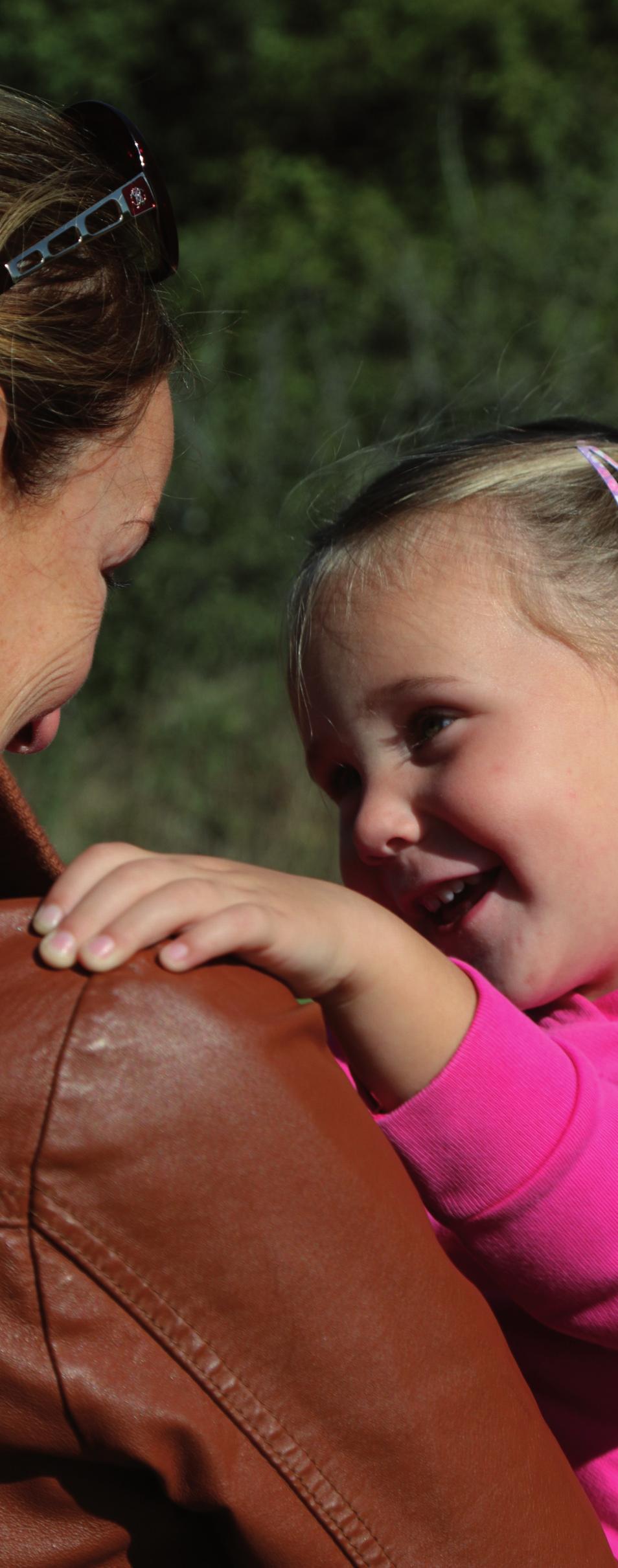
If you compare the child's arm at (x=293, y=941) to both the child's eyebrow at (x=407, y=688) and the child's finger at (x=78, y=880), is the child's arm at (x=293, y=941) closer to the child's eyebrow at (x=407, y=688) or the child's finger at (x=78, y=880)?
the child's finger at (x=78, y=880)

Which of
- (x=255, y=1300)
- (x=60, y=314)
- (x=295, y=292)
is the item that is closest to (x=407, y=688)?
(x=60, y=314)

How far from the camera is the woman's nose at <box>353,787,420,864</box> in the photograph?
2.04 metres

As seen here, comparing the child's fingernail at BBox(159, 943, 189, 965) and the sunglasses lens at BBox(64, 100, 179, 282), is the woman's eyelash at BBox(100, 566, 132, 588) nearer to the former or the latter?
the sunglasses lens at BBox(64, 100, 179, 282)

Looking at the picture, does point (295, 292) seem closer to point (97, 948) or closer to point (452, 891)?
point (452, 891)

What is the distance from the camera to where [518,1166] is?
1.56 metres

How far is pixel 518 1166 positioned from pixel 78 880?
619mm

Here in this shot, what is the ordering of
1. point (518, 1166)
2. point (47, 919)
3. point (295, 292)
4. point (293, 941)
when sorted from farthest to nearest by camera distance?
point (295, 292) < point (518, 1166) < point (293, 941) < point (47, 919)

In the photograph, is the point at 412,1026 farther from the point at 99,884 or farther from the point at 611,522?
the point at 611,522

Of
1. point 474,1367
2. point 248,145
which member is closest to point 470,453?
point 474,1367

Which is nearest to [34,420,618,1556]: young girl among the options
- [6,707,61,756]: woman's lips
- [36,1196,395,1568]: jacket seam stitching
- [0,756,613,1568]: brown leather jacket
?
[0,756,613,1568]: brown leather jacket

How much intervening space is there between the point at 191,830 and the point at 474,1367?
5.81 metres


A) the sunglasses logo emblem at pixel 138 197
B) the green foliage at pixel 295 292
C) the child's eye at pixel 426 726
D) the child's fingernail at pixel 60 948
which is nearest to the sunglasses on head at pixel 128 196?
the sunglasses logo emblem at pixel 138 197

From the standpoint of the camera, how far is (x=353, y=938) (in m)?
1.48

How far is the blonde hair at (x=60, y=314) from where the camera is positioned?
1.73 m
